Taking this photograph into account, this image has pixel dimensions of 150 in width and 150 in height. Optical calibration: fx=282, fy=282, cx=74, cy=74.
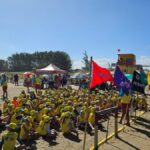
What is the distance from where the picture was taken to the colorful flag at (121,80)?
40.6 feet

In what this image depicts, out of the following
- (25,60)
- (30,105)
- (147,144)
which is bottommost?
(147,144)

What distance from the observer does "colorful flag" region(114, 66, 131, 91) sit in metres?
12.4

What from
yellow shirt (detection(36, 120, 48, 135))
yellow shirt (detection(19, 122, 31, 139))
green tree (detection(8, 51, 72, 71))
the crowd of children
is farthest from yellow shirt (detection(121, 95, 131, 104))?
green tree (detection(8, 51, 72, 71))

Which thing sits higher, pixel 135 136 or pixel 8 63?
pixel 8 63

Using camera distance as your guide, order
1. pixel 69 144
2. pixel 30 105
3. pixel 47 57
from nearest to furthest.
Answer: pixel 69 144 < pixel 30 105 < pixel 47 57

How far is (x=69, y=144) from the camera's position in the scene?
10070 millimetres

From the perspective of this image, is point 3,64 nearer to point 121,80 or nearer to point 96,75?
point 121,80

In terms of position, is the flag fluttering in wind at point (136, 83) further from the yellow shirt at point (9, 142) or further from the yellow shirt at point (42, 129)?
the yellow shirt at point (9, 142)

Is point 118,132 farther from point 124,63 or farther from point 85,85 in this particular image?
point 124,63

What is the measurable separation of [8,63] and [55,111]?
104084mm

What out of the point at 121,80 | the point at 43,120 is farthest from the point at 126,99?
the point at 43,120

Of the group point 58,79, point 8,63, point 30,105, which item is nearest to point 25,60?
point 8,63

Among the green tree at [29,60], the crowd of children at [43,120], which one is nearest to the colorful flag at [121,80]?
the crowd of children at [43,120]

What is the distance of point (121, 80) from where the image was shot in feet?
41.4
